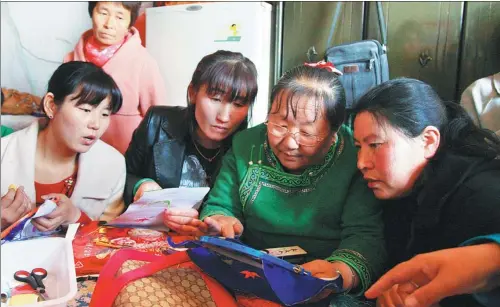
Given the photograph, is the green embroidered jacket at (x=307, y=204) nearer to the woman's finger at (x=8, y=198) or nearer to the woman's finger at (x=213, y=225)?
the woman's finger at (x=213, y=225)

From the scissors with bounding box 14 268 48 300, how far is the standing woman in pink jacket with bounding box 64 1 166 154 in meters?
0.93

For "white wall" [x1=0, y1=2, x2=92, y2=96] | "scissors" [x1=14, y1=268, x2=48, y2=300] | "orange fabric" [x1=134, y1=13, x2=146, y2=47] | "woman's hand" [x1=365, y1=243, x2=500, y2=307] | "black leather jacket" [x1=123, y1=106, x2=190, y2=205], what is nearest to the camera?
"woman's hand" [x1=365, y1=243, x2=500, y2=307]

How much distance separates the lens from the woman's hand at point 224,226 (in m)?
0.89

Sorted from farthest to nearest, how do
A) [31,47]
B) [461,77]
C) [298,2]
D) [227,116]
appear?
[298,2] < [461,77] < [31,47] < [227,116]

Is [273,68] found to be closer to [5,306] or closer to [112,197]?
[112,197]

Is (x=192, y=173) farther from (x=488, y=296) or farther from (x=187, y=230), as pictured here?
(x=488, y=296)

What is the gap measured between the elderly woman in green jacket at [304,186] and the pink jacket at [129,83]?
0.77 m

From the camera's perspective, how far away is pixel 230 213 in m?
0.99

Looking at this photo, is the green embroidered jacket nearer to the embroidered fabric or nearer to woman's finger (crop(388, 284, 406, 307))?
woman's finger (crop(388, 284, 406, 307))

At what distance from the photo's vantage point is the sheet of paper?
97cm

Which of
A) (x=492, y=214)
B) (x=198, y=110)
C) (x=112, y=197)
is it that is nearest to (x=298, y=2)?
(x=198, y=110)

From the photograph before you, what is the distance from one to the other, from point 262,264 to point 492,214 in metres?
0.39

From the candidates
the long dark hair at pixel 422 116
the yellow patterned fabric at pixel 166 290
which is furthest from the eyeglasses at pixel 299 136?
the yellow patterned fabric at pixel 166 290

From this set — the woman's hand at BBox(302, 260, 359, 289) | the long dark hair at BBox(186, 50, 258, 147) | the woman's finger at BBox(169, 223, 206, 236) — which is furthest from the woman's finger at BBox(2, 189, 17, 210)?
the woman's hand at BBox(302, 260, 359, 289)
